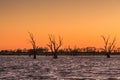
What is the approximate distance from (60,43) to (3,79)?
281 feet

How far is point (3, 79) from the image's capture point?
39.3m

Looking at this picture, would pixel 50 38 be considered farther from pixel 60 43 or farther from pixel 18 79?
pixel 18 79

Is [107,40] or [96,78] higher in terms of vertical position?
[107,40]

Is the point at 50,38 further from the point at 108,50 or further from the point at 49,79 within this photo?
the point at 49,79

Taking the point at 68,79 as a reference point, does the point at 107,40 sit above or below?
above

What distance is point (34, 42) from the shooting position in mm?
124312

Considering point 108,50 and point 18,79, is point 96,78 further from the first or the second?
point 108,50

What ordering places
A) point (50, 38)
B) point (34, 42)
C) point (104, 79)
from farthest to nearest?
point (50, 38) → point (34, 42) → point (104, 79)

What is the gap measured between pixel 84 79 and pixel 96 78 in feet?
5.34

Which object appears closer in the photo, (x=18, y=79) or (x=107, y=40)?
(x=18, y=79)

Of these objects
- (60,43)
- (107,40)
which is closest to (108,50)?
(107,40)

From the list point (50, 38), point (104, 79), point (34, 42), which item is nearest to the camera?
point (104, 79)

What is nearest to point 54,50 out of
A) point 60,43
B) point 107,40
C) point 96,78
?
point 60,43

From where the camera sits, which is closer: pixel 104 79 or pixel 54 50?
pixel 104 79
